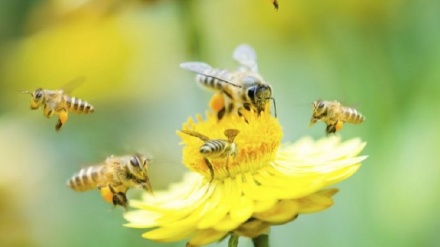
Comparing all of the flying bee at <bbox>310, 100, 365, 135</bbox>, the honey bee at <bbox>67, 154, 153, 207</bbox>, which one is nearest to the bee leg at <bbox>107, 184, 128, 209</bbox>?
the honey bee at <bbox>67, 154, 153, 207</bbox>

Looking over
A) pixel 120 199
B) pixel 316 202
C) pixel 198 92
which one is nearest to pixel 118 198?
pixel 120 199

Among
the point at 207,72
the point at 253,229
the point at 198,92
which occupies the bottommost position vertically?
the point at 253,229

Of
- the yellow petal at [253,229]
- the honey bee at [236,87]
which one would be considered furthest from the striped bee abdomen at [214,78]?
the yellow petal at [253,229]

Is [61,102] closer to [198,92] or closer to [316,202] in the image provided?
[316,202]

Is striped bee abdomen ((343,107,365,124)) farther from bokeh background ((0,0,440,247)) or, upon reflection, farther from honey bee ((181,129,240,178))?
bokeh background ((0,0,440,247))

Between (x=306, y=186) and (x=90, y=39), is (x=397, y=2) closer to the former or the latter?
(x=90, y=39)

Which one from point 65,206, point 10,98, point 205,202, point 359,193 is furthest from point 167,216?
point 10,98
